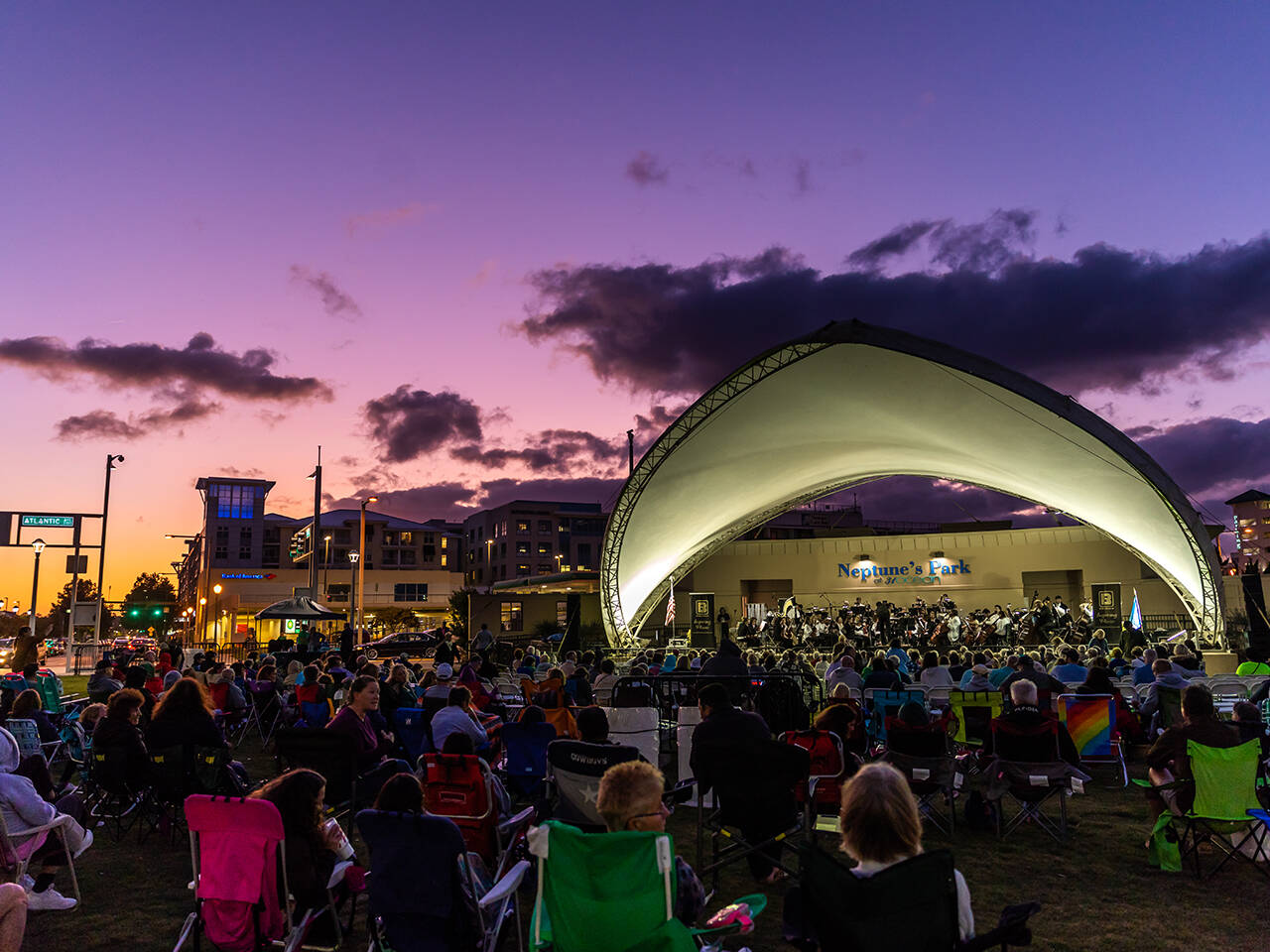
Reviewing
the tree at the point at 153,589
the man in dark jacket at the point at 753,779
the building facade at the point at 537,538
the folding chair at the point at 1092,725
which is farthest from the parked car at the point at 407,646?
the tree at the point at 153,589

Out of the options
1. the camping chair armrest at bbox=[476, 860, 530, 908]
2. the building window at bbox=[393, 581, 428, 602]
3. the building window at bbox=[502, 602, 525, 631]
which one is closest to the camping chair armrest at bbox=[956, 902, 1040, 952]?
the camping chair armrest at bbox=[476, 860, 530, 908]

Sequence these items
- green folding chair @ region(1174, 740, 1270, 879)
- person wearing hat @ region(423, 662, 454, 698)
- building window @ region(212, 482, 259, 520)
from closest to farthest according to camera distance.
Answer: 1. green folding chair @ region(1174, 740, 1270, 879)
2. person wearing hat @ region(423, 662, 454, 698)
3. building window @ region(212, 482, 259, 520)

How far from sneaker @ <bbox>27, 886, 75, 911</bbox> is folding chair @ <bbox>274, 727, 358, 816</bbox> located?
5.16ft

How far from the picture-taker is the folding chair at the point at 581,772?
5.02m

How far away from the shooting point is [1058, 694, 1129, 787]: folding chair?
871cm

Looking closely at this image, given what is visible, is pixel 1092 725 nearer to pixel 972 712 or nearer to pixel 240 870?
pixel 972 712

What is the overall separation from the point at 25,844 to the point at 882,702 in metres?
8.08

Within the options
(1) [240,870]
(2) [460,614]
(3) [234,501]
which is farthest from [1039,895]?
(3) [234,501]

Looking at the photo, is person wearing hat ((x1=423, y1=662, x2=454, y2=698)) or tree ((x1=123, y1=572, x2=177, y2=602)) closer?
person wearing hat ((x1=423, y1=662, x2=454, y2=698))

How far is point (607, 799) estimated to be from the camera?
12.2 feet

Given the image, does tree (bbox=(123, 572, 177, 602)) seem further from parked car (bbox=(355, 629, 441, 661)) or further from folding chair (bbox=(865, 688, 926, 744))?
folding chair (bbox=(865, 688, 926, 744))

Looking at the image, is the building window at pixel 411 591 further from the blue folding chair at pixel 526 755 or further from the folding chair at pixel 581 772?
the folding chair at pixel 581 772

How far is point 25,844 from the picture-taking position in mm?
4777

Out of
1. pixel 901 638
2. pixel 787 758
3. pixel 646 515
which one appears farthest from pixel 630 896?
pixel 901 638
